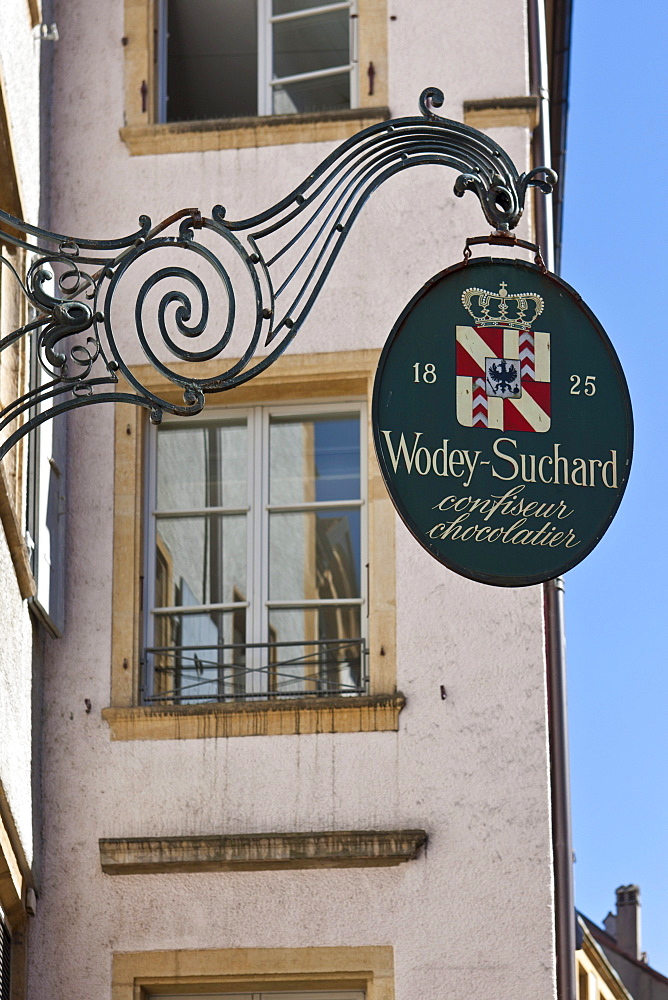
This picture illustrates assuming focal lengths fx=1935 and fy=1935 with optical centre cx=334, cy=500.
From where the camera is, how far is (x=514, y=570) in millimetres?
6336

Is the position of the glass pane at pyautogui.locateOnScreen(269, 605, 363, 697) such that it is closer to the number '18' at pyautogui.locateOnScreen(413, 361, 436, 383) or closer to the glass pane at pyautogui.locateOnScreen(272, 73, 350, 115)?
the glass pane at pyautogui.locateOnScreen(272, 73, 350, 115)

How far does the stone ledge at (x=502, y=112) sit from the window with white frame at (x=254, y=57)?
0.78 metres

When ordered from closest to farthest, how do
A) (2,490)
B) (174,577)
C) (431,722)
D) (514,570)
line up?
1. (514,570)
2. (2,490)
3. (431,722)
4. (174,577)

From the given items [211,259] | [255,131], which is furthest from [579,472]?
[255,131]

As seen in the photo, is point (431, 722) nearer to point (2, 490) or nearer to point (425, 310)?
point (2, 490)

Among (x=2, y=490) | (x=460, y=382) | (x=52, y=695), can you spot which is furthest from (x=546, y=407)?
(x=52, y=695)

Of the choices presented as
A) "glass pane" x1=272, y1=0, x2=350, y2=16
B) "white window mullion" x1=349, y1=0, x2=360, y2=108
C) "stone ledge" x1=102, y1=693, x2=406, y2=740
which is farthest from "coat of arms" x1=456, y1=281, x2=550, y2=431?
"glass pane" x1=272, y1=0, x2=350, y2=16

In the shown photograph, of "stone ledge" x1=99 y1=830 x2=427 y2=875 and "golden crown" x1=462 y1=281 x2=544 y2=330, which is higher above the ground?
"golden crown" x1=462 y1=281 x2=544 y2=330

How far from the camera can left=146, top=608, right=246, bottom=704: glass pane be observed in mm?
10195

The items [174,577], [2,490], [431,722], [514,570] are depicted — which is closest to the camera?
[514,570]

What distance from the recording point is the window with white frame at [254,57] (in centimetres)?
1141

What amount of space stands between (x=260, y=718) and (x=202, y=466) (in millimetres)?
1634

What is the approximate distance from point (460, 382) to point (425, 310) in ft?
1.02

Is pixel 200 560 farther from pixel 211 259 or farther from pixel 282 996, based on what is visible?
pixel 211 259
